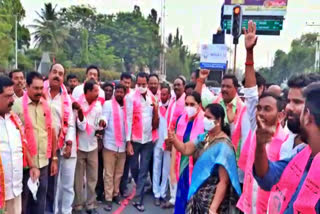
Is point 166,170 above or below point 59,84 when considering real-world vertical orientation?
below

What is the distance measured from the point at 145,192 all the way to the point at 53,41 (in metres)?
41.3

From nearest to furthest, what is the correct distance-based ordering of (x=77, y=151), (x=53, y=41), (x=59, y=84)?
(x=59, y=84) < (x=77, y=151) < (x=53, y=41)

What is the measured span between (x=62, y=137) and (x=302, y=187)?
332 centimetres

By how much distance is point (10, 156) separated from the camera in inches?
119

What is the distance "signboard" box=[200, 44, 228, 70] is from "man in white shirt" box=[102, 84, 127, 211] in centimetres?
433

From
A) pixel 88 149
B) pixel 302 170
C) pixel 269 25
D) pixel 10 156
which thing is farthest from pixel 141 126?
pixel 269 25

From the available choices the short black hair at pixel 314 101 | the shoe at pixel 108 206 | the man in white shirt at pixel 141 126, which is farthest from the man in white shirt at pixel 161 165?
the short black hair at pixel 314 101

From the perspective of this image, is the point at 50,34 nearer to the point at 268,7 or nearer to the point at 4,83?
the point at 268,7

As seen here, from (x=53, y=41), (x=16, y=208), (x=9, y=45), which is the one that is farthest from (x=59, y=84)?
(x=53, y=41)

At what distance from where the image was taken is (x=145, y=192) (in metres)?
5.95

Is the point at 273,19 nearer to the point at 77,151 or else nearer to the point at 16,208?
the point at 77,151

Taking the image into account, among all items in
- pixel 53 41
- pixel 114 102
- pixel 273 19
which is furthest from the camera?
pixel 53 41

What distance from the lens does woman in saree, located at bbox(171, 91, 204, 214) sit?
12.8 ft

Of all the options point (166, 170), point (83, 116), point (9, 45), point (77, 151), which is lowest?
point (166, 170)
